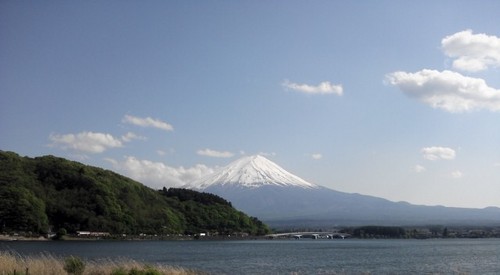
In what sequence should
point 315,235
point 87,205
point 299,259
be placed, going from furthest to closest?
point 315,235
point 87,205
point 299,259

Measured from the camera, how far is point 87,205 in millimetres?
A: 78562

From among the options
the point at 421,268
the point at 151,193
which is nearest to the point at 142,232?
the point at 151,193

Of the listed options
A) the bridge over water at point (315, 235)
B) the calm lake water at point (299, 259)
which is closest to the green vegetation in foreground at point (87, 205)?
the bridge over water at point (315, 235)

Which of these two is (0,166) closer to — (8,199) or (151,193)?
(8,199)

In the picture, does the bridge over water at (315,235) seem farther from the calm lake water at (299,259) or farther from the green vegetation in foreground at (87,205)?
the calm lake water at (299,259)

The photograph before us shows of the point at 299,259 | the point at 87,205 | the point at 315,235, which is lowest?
the point at 299,259

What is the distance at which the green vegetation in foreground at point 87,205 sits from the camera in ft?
227

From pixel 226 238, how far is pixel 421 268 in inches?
2467

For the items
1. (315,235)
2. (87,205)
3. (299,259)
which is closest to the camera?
(299,259)

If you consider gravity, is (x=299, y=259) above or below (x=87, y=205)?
below

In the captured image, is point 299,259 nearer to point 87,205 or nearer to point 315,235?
point 87,205

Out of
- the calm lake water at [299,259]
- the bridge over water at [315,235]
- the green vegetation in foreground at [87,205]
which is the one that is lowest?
the calm lake water at [299,259]

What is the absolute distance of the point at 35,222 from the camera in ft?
226

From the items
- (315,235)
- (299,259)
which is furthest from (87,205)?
(315,235)
